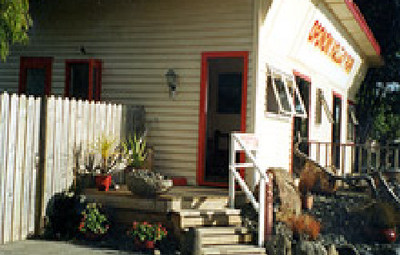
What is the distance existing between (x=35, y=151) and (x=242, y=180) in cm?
352

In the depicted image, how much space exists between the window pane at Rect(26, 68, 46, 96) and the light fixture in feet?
11.3

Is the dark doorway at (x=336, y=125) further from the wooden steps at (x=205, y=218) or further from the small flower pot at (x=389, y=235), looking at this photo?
the wooden steps at (x=205, y=218)

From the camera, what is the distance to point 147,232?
29.2 feet

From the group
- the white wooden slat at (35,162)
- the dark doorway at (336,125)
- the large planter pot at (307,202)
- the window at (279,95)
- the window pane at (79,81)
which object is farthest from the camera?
the dark doorway at (336,125)

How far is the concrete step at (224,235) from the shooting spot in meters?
8.99

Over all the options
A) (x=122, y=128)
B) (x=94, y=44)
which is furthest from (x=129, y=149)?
(x=94, y=44)

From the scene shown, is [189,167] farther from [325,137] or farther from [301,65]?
[325,137]

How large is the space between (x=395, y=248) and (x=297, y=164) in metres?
3.75

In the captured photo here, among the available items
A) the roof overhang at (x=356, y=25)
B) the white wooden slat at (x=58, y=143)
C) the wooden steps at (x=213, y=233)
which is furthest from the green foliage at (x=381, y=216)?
the roof overhang at (x=356, y=25)

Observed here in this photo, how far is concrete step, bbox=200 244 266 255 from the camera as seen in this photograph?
8664mm

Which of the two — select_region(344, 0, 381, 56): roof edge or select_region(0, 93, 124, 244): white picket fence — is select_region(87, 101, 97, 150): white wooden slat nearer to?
select_region(0, 93, 124, 244): white picket fence

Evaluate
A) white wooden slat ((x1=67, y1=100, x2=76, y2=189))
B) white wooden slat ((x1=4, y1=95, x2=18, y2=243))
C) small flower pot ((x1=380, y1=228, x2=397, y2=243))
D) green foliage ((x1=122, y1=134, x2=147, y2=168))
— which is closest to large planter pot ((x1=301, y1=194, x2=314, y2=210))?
small flower pot ((x1=380, y1=228, x2=397, y2=243))

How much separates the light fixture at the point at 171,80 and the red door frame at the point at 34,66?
10.5 feet

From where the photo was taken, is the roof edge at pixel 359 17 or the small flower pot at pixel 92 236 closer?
the small flower pot at pixel 92 236
